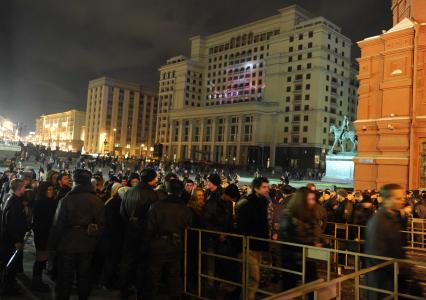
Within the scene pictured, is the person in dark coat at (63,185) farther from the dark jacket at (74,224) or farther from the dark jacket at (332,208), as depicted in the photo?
the dark jacket at (332,208)

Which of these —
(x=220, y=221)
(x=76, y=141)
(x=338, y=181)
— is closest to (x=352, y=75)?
(x=338, y=181)

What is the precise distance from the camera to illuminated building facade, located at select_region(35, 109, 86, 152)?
511ft

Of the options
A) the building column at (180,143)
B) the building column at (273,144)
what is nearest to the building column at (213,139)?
the building column at (180,143)

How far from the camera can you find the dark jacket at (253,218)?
5707 mm

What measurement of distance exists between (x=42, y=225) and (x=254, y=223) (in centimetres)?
350

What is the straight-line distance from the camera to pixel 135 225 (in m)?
5.88

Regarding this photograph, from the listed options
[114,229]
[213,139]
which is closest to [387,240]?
[114,229]

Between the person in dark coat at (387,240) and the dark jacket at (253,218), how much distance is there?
4.80 ft

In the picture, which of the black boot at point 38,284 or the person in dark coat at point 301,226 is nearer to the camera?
the person in dark coat at point 301,226

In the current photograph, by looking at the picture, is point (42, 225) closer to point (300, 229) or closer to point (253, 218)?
point (253, 218)

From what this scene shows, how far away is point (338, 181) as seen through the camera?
104ft

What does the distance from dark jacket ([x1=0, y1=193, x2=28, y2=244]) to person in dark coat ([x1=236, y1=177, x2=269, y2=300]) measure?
3.35m

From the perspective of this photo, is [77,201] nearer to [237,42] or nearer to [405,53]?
[405,53]

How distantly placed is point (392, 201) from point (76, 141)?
160m
